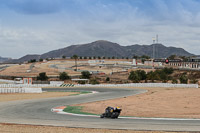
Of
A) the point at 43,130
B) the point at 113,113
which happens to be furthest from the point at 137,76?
the point at 43,130

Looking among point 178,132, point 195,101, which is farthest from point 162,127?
point 195,101

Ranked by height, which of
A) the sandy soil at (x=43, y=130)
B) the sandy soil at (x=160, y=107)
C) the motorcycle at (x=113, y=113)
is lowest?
the sandy soil at (x=160, y=107)

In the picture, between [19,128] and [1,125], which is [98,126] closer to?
[19,128]

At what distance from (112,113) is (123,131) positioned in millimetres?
5334

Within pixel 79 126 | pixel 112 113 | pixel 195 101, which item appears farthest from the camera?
pixel 195 101

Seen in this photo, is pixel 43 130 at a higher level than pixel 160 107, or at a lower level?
higher

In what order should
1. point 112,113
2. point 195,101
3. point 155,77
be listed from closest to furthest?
point 112,113 < point 195,101 < point 155,77

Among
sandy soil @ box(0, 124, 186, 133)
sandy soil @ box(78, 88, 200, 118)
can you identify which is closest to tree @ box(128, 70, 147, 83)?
sandy soil @ box(78, 88, 200, 118)

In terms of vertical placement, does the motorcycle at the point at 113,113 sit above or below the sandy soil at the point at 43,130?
above

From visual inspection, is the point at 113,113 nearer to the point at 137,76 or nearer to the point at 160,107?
the point at 160,107

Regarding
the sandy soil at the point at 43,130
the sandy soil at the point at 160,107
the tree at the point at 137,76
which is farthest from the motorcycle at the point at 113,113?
the tree at the point at 137,76

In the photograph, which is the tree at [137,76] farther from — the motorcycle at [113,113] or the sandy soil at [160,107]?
the motorcycle at [113,113]

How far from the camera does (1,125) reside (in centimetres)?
1812

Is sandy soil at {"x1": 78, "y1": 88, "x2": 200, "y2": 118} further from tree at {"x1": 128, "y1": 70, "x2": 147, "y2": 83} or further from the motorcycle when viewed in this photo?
tree at {"x1": 128, "y1": 70, "x2": 147, "y2": 83}
